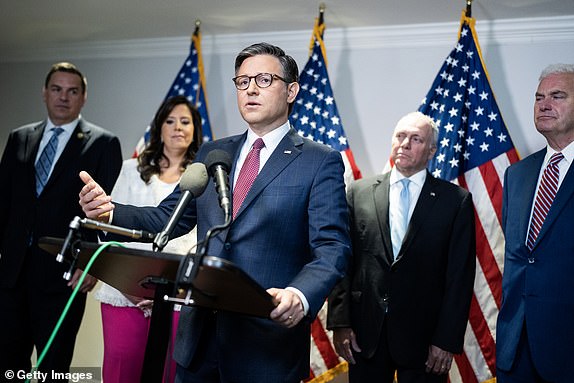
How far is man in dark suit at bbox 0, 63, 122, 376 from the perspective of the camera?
Result: 11.3 ft

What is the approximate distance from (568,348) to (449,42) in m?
2.42

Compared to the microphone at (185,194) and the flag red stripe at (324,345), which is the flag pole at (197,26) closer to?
the flag red stripe at (324,345)

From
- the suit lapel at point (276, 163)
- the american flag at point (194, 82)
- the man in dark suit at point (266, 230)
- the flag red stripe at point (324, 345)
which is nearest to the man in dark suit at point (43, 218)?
the american flag at point (194, 82)

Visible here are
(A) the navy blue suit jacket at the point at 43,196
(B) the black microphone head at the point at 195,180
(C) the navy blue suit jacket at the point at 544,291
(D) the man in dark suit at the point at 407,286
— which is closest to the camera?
(B) the black microphone head at the point at 195,180

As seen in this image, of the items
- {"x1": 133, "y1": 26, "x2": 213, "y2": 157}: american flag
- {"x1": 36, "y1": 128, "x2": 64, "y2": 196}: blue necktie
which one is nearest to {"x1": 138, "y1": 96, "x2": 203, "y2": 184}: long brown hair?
{"x1": 36, "y1": 128, "x2": 64, "y2": 196}: blue necktie

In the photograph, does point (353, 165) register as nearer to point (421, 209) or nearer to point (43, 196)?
point (421, 209)

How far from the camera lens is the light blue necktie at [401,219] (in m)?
2.99

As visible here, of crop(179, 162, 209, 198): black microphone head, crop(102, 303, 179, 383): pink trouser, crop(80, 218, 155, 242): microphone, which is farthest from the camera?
crop(102, 303, 179, 383): pink trouser

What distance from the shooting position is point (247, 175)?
2.01m

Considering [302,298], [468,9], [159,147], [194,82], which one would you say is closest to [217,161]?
[302,298]

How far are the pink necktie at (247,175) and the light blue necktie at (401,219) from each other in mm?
1164

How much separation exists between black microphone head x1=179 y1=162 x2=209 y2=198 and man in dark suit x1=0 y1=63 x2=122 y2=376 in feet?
6.19

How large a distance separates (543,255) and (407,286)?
23.8 inches

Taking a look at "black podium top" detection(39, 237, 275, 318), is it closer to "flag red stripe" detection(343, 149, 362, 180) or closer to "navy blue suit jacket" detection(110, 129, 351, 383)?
"navy blue suit jacket" detection(110, 129, 351, 383)
